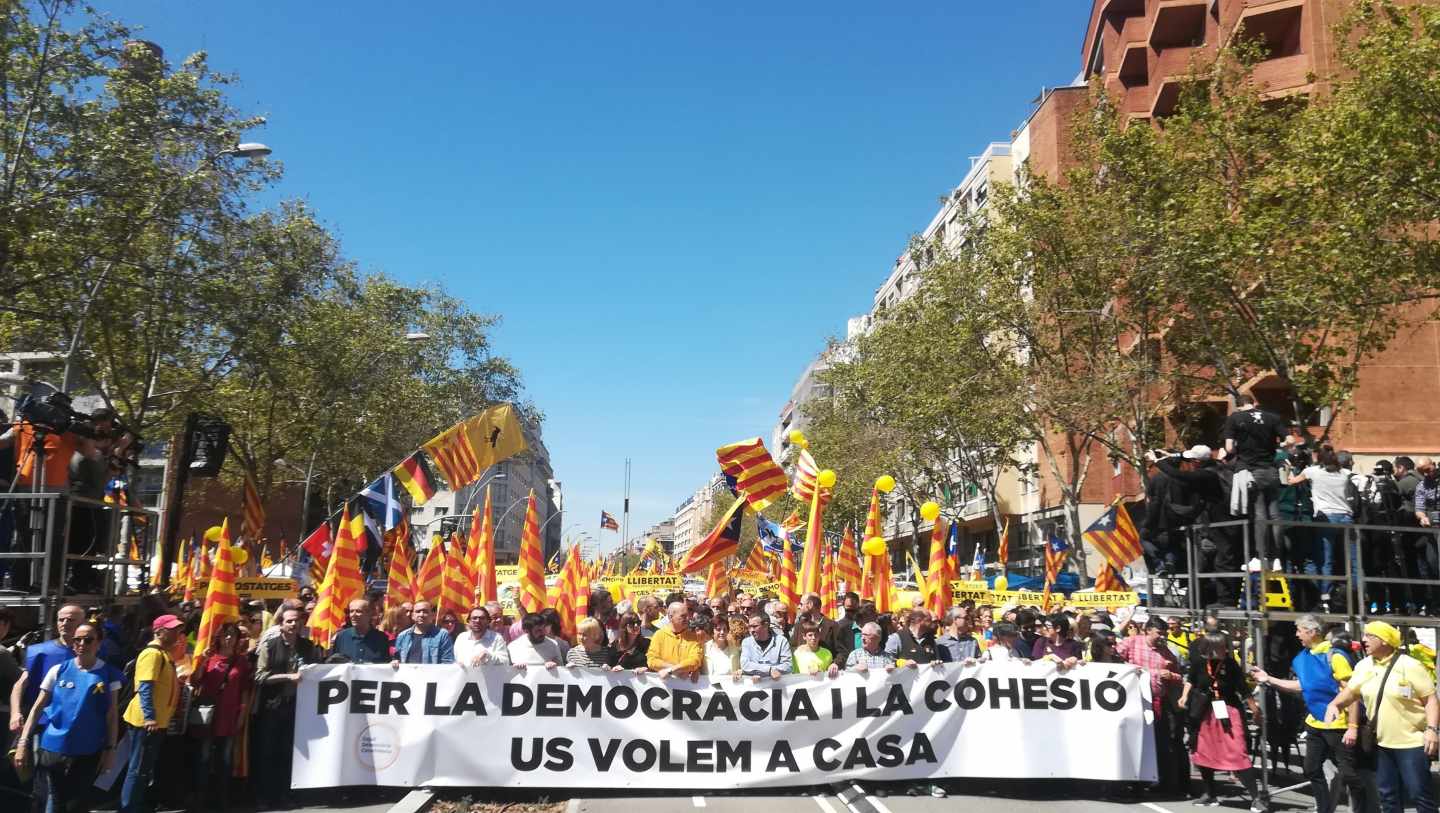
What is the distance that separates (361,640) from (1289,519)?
27.6 feet

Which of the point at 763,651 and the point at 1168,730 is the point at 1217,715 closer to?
the point at 1168,730

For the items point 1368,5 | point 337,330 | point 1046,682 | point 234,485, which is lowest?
point 1046,682

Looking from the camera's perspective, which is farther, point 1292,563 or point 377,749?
point 1292,563

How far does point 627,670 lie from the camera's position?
31.3 feet

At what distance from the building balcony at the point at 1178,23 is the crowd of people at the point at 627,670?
3392 centimetres

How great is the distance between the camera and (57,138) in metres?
17.0

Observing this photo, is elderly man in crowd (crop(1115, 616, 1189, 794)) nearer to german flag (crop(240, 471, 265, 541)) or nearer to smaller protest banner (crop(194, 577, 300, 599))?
smaller protest banner (crop(194, 577, 300, 599))

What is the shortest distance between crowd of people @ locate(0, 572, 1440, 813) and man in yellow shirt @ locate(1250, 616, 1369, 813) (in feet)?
0.05

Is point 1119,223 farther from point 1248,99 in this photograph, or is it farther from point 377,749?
point 377,749

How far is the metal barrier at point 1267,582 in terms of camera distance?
32.1 ft

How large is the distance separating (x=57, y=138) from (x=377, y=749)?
41.1 feet

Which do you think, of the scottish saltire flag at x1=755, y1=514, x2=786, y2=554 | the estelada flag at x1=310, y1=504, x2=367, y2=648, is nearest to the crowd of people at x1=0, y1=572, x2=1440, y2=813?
the estelada flag at x1=310, y1=504, x2=367, y2=648

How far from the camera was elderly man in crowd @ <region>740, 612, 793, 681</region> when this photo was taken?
9.91m

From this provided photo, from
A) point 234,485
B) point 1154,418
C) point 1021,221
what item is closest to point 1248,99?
point 1021,221
